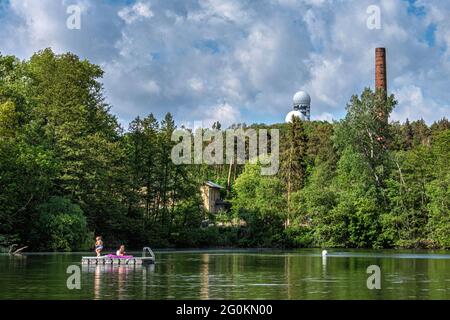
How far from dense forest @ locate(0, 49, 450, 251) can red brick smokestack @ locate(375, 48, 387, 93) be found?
1474 cm

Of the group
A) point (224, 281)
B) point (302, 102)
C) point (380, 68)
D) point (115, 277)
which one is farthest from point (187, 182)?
point (302, 102)

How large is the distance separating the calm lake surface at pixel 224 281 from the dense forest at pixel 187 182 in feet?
85.6

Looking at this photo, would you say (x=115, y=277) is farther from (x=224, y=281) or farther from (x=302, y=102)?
(x=302, y=102)

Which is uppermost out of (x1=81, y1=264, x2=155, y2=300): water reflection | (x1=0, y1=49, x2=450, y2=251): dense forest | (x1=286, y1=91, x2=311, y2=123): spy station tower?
(x1=286, y1=91, x2=311, y2=123): spy station tower

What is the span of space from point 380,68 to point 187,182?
36622mm

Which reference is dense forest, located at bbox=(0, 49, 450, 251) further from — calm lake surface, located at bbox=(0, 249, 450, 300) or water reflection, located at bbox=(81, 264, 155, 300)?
calm lake surface, located at bbox=(0, 249, 450, 300)

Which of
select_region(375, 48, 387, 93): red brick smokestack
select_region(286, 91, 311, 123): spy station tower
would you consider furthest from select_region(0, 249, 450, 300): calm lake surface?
select_region(286, 91, 311, 123): spy station tower

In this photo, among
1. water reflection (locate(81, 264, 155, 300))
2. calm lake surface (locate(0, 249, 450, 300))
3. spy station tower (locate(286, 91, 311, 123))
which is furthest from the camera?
spy station tower (locate(286, 91, 311, 123))

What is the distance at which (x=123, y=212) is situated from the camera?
268 ft

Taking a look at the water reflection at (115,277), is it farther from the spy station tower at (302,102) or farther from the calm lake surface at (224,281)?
the spy station tower at (302,102)

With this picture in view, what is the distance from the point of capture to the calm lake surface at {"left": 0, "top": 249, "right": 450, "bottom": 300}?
98.2ft
